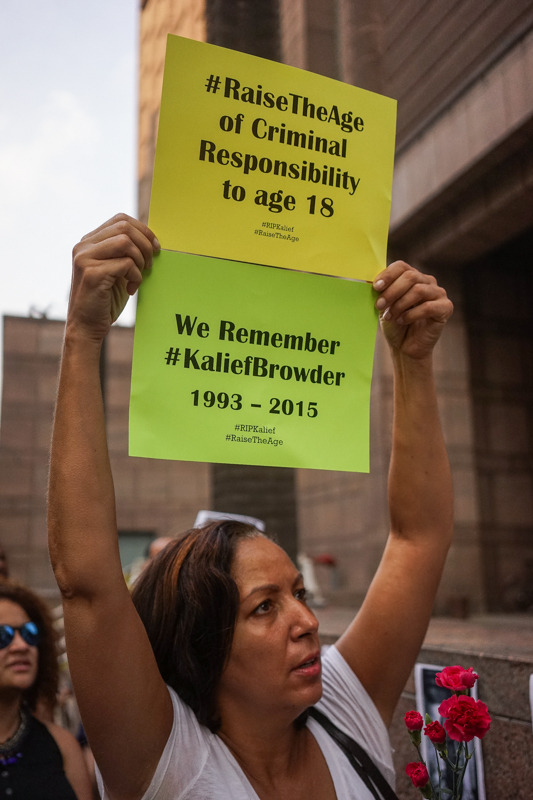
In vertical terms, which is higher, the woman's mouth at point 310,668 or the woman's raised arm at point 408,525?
the woman's raised arm at point 408,525

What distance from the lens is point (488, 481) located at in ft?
24.9

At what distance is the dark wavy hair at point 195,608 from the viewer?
1736 mm

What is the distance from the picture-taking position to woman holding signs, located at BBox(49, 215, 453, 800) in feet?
4.76

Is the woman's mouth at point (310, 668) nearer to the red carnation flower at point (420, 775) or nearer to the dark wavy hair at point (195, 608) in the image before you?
the dark wavy hair at point (195, 608)

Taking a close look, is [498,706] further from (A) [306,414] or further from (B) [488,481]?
(B) [488,481]

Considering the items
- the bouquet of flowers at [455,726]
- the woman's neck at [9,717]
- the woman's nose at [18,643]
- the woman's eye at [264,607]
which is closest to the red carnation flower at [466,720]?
the bouquet of flowers at [455,726]

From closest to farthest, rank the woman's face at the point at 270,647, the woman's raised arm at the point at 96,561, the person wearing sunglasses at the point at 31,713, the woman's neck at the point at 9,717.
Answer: the woman's raised arm at the point at 96,561 → the woman's face at the point at 270,647 → the person wearing sunglasses at the point at 31,713 → the woman's neck at the point at 9,717

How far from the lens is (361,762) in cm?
178

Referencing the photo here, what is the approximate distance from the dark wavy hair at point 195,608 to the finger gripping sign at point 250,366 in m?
0.28

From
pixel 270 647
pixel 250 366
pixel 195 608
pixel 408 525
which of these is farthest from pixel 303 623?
pixel 250 366

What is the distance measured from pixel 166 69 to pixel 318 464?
39.0 inches

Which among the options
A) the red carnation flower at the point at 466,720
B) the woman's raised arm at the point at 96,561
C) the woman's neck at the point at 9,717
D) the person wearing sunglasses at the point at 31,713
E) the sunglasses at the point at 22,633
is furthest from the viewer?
the sunglasses at the point at 22,633

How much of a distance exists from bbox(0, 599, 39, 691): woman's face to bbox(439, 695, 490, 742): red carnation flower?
7.11 feet

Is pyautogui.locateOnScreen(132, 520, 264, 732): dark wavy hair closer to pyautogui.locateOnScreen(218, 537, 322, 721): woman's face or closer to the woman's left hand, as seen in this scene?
pyautogui.locateOnScreen(218, 537, 322, 721): woman's face
